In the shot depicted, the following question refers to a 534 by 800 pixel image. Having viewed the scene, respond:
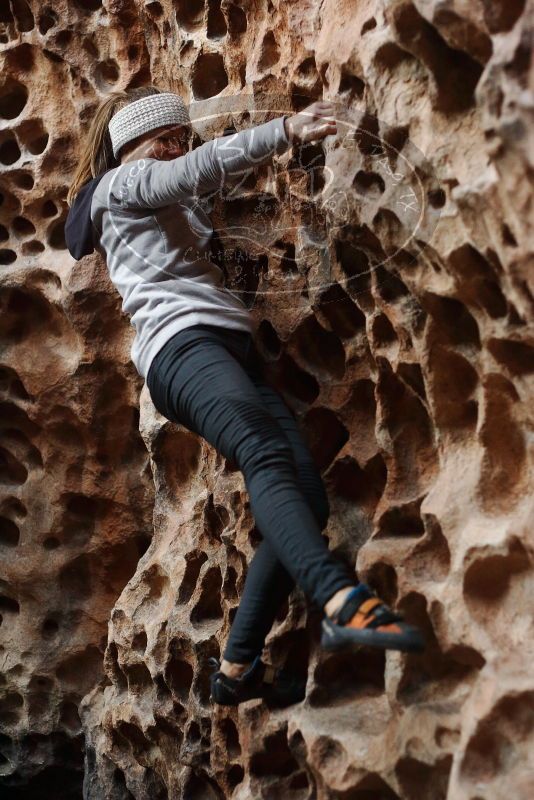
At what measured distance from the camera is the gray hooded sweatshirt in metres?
2.01

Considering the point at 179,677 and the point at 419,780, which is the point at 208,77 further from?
the point at 419,780

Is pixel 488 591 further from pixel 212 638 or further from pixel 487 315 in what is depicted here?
pixel 212 638

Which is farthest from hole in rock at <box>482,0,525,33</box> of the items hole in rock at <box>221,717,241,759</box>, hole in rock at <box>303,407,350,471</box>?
hole in rock at <box>221,717,241,759</box>

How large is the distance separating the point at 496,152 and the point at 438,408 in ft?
1.66

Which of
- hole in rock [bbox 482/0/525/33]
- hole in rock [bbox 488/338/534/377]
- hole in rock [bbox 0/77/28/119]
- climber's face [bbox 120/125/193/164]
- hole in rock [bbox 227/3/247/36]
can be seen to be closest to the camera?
hole in rock [bbox 482/0/525/33]

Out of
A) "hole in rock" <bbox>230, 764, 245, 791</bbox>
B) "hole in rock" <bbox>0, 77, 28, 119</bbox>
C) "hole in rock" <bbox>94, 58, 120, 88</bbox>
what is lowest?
"hole in rock" <bbox>230, 764, 245, 791</bbox>

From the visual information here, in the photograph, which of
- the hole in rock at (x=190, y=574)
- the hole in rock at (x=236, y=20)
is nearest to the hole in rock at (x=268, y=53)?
the hole in rock at (x=236, y=20)

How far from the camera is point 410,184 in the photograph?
185 centimetres

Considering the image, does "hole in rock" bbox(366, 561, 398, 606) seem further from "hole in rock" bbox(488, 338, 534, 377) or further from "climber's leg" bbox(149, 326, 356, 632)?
"hole in rock" bbox(488, 338, 534, 377)

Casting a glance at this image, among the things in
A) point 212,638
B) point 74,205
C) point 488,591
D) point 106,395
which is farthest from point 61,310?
point 488,591

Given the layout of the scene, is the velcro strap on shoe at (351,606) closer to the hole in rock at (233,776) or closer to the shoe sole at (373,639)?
the shoe sole at (373,639)

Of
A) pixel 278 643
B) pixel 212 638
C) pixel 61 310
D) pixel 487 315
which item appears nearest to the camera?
pixel 487 315

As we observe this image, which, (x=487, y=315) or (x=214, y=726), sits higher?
(x=487, y=315)

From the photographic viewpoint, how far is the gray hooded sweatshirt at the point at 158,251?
A: 2014mm
